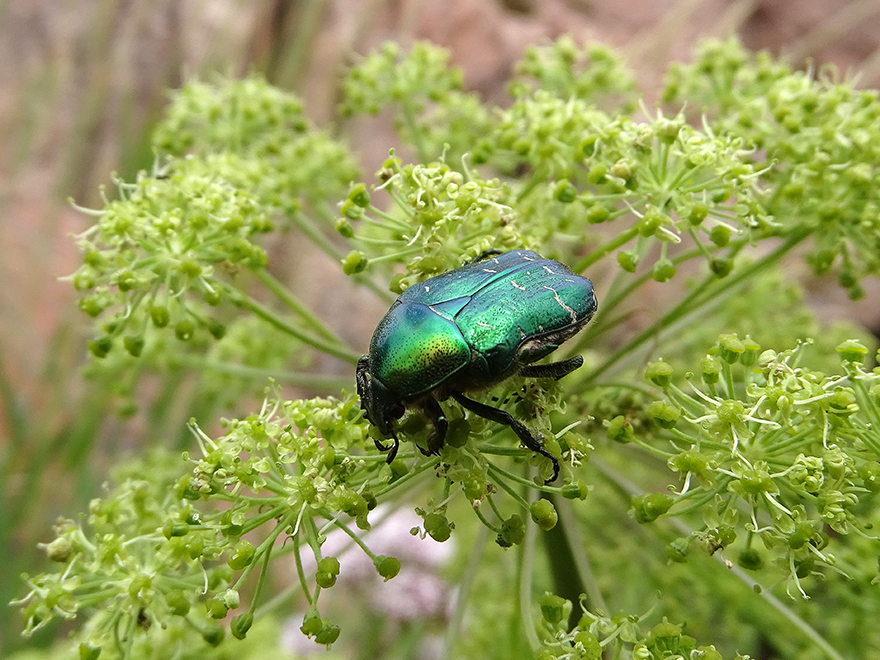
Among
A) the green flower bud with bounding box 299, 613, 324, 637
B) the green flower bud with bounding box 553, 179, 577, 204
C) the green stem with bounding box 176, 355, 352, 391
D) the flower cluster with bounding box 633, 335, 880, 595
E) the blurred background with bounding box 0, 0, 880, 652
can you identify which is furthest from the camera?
the blurred background with bounding box 0, 0, 880, 652

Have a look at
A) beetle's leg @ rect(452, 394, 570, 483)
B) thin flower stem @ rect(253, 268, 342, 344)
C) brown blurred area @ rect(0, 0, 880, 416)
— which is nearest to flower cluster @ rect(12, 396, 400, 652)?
beetle's leg @ rect(452, 394, 570, 483)

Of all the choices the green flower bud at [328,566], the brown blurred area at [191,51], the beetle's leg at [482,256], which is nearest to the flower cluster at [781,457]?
the beetle's leg at [482,256]

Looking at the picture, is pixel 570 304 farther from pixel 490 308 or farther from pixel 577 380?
pixel 577 380

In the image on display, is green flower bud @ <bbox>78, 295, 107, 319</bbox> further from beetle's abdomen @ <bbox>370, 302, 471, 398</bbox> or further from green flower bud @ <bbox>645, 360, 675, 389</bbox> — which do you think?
green flower bud @ <bbox>645, 360, 675, 389</bbox>

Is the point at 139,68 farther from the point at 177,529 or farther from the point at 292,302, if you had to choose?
the point at 177,529

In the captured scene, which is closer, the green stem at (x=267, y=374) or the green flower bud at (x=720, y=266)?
the green flower bud at (x=720, y=266)

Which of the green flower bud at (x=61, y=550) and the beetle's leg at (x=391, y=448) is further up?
the beetle's leg at (x=391, y=448)

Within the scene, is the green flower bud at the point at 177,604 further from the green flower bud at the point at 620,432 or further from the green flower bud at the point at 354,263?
the green flower bud at the point at 620,432

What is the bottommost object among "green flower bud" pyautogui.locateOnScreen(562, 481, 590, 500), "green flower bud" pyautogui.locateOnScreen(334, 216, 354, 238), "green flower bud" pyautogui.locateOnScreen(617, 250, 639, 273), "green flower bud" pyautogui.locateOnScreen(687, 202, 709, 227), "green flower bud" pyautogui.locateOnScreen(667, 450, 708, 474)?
"green flower bud" pyautogui.locateOnScreen(562, 481, 590, 500)
